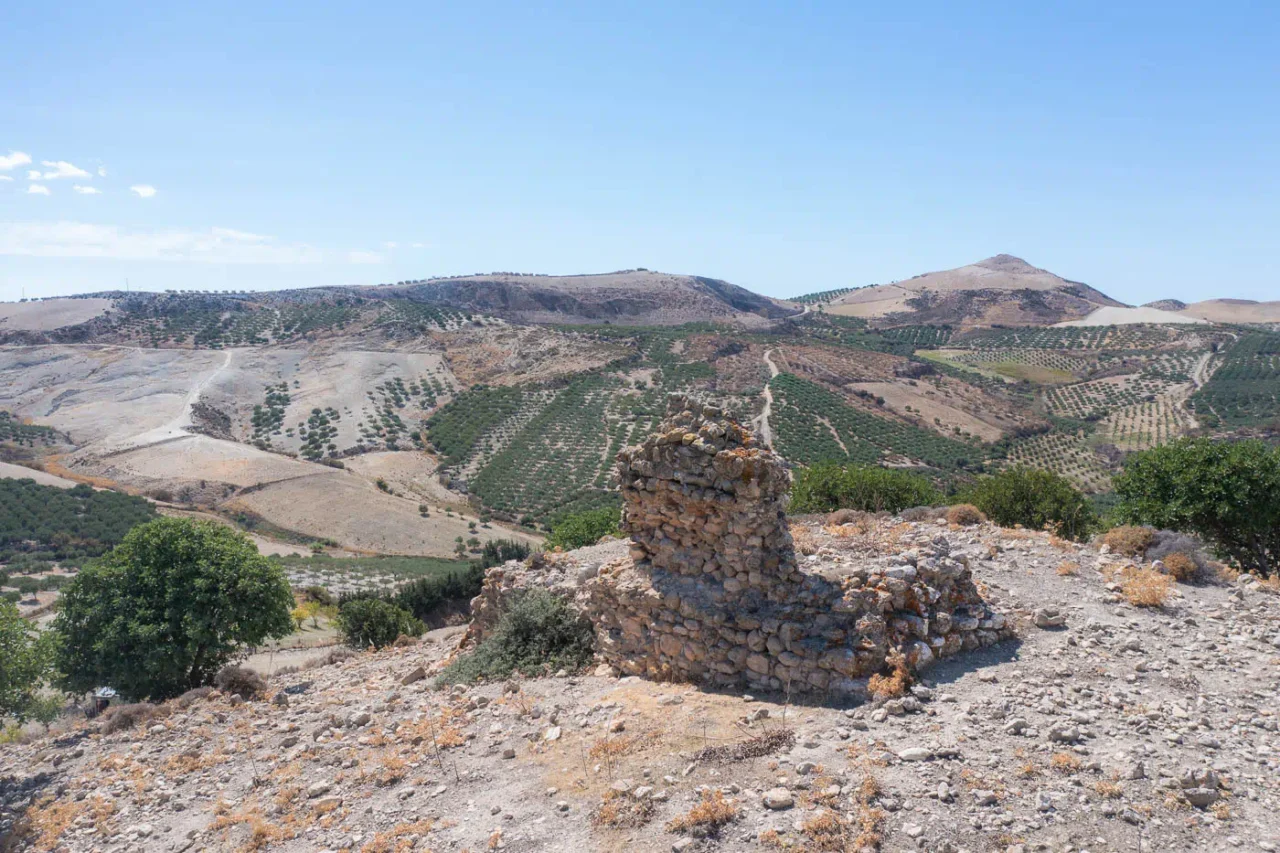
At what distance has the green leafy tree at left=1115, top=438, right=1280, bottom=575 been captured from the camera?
1655cm

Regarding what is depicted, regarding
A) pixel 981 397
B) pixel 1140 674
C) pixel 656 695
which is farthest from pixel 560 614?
pixel 981 397

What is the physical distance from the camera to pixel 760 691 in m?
9.28

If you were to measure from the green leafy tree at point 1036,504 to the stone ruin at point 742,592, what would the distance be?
499 inches

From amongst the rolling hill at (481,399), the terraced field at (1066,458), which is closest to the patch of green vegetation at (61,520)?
the rolling hill at (481,399)

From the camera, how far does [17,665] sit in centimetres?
1148

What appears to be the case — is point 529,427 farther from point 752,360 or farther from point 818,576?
point 818,576

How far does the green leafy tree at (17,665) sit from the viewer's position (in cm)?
1139

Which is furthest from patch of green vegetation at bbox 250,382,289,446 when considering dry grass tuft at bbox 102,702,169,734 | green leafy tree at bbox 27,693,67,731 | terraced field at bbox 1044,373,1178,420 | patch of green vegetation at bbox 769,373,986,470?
terraced field at bbox 1044,373,1178,420

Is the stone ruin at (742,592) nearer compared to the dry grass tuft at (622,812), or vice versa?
the dry grass tuft at (622,812)

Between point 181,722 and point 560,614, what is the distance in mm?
6363

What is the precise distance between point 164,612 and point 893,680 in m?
13.6

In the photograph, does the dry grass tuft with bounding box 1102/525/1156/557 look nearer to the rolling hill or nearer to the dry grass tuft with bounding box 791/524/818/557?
the dry grass tuft with bounding box 791/524/818/557

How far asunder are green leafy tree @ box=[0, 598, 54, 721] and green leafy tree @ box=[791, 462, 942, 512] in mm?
20865

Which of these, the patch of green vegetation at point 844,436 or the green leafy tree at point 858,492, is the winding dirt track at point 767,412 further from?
the green leafy tree at point 858,492
